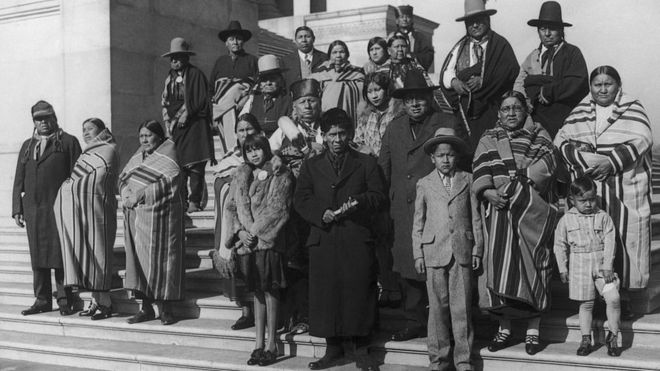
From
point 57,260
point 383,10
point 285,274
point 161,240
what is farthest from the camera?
point 383,10

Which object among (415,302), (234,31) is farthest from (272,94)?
(415,302)

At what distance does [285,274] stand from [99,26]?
6.15 metres

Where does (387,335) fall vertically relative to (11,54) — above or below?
below

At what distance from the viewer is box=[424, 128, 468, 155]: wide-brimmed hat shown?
5.39 meters

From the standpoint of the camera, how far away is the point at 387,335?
20.2 feet

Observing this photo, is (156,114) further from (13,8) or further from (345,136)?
(345,136)

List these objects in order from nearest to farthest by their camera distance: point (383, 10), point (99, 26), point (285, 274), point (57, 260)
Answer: point (285, 274) < point (57, 260) < point (99, 26) < point (383, 10)

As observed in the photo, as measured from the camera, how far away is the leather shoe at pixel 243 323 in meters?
6.55

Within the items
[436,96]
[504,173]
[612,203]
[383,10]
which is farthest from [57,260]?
[383,10]

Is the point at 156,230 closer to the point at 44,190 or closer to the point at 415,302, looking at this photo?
the point at 44,190

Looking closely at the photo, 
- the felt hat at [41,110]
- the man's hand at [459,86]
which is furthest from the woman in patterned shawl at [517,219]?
the felt hat at [41,110]

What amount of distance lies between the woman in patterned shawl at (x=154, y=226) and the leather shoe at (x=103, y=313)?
1.40 ft

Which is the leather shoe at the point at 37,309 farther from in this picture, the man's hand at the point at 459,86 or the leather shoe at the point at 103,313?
the man's hand at the point at 459,86

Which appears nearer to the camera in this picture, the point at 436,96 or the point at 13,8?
the point at 436,96
